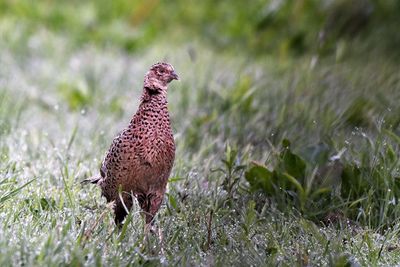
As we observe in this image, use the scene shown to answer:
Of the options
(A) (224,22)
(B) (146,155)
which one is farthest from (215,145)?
(A) (224,22)

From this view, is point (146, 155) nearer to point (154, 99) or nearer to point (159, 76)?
point (154, 99)

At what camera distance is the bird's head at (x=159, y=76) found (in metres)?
A: 3.48

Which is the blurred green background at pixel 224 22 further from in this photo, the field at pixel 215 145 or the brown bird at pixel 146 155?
the brown bird at pixel 146 155

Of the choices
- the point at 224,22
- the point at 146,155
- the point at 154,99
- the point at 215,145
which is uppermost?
the point at 224,22

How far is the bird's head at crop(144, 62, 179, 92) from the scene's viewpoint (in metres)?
3.48

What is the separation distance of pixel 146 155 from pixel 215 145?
1.60m

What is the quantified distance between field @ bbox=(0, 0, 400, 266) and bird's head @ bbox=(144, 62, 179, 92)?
595 millimetres

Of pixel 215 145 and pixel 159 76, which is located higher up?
pixel 159 76

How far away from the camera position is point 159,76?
3506 mm

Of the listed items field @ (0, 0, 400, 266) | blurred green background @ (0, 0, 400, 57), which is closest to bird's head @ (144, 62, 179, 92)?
field @ (0, 0, 400, 266)

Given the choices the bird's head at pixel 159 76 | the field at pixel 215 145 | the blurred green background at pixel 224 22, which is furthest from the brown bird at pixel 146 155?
the blurred green background at pixel 224 22

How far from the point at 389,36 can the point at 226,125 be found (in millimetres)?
2421

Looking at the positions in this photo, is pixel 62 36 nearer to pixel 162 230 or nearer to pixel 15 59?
pixel 15 59

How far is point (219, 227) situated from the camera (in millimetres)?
3594
